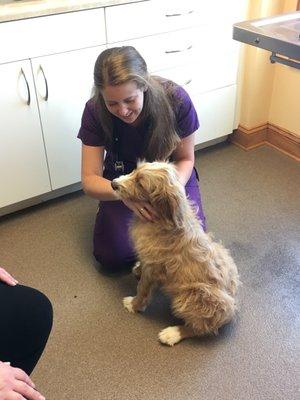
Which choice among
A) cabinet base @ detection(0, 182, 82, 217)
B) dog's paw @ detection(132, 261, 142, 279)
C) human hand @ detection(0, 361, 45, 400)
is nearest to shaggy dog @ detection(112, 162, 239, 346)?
dog's paw @ detection(132, 261, 142, 279)

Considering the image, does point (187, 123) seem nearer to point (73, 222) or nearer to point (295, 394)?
point (73, 222)

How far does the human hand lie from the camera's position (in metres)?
0.87

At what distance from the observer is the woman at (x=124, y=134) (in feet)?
4.67

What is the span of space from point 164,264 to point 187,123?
56 centimetres

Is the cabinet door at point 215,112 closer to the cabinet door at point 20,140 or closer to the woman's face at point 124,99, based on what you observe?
the cabinet door at point 20,140

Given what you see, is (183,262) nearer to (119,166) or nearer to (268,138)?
(119,166)

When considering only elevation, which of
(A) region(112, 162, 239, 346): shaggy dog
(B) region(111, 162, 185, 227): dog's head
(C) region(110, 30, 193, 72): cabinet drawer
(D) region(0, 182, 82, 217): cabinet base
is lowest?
(D) region(0, 182, 82, 217): cabinet base

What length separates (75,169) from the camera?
87.3 inches

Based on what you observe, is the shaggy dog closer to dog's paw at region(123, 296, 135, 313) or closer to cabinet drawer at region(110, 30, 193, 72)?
dog's paw at region(123, 296, 135, 313)

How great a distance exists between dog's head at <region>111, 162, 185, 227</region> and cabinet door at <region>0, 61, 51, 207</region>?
76 centimetres

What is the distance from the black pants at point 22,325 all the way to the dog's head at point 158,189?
42 cm

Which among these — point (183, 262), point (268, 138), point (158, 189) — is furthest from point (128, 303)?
point (268, 138)

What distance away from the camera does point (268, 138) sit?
2.80 metres

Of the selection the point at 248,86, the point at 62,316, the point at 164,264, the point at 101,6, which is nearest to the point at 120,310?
the point at 62,316
